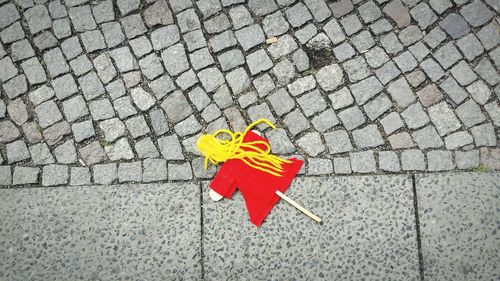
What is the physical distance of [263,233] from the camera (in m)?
3.12

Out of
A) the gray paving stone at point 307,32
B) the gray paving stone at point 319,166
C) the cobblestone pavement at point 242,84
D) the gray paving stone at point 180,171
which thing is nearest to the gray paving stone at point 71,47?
the cobblestone pavement at point 242,84

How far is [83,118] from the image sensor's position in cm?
345

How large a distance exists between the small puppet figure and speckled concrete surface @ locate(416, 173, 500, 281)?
771 mm

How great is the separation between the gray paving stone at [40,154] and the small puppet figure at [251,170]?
1.09 m

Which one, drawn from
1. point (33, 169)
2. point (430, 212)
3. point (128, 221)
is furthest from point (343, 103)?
point (33, 169)

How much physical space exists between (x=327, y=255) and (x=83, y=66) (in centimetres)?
227

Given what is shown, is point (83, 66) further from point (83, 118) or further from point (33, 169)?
point (33, 169)

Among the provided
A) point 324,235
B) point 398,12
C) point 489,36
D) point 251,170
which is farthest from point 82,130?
point 489,36

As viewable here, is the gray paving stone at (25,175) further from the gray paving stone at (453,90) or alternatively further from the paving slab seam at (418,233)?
the gray paving stone at (453,90)

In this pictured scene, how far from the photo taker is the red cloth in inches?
124

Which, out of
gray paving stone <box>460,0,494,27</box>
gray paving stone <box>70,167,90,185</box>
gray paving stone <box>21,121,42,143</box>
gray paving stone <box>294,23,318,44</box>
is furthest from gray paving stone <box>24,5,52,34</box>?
gray paving stone <box>460,0,494,27</box>

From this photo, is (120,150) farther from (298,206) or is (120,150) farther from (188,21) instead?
(298,206)

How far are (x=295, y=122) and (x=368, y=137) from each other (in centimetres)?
53

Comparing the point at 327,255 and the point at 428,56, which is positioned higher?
the point at 428,56
